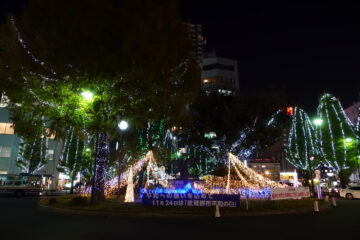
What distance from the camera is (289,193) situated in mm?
15945

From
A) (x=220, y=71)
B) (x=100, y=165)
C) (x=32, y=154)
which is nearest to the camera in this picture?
(x=100, y=165)

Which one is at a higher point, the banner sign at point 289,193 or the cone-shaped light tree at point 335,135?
the cone-shaped light tree at point 335,135

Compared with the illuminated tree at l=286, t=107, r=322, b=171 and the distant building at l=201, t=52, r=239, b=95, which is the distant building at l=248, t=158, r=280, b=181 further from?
the distant building at l=201, t=52, r=239, b=95

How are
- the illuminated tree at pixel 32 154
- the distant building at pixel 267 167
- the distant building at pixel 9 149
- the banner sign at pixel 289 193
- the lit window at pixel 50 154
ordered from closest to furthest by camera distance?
the banner sign at pixel 289 193
the illuminated tree at pixel 32 154
the distant building at pixel 9 149
the lit window at pixel 50 154
the distant building at pixel 267 167

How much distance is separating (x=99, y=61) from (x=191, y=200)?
8348mm

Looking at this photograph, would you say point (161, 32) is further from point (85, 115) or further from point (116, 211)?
point (116, 211)

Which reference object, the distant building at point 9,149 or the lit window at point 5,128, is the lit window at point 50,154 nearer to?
the distant building at point 9,149

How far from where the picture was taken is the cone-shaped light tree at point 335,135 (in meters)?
→ 33.0

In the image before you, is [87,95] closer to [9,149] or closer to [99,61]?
[99,61]

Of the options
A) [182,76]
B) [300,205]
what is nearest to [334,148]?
[300,205]

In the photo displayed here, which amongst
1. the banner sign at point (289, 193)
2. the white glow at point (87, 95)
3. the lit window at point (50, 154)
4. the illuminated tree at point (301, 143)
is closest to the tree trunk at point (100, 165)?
A: the white glow at point (87, 95)

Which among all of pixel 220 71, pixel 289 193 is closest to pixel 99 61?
pixel 289 193

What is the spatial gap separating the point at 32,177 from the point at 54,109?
69.8ft

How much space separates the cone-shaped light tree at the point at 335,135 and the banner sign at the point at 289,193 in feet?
64.3
